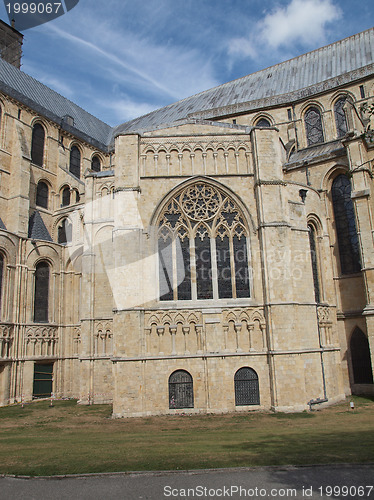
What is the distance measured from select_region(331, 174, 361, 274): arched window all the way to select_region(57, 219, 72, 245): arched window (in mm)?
16881

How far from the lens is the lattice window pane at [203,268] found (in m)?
17.1

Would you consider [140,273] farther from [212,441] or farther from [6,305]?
[6,305]

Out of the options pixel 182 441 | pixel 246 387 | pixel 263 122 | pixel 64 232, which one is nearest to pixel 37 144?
pixel 64 232

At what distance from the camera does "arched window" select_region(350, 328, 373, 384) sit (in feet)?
62.7

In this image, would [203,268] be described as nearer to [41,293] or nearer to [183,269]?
[183,269]

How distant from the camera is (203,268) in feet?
57.0

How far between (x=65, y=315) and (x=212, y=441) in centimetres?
1710

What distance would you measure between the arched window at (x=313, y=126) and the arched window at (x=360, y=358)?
1387 centimetres

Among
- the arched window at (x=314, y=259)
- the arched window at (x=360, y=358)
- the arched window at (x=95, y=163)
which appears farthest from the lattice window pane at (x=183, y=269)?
the arched window at (x=95, y=163)

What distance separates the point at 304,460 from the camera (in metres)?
8.34

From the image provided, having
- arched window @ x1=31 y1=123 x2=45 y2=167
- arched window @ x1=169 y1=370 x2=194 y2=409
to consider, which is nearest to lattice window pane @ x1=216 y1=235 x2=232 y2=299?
arched window @ x1=169 y1=370 x2=194 y2=409

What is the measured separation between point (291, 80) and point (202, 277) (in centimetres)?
2092

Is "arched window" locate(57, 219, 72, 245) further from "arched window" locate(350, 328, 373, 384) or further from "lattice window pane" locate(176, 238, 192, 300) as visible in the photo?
"arched window" locate(350, 328, 373, 384)

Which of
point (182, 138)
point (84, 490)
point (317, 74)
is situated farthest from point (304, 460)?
point (317, 74)
